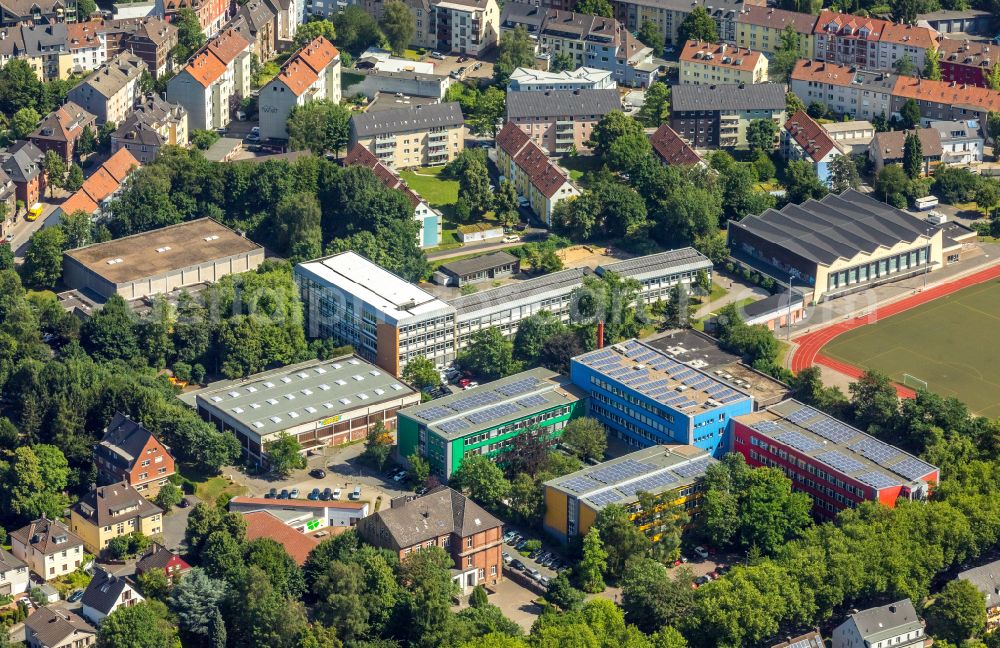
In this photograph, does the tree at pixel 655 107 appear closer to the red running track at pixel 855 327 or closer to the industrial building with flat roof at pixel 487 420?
the red running track at pixel 855 327

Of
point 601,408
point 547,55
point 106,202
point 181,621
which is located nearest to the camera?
point 181,621

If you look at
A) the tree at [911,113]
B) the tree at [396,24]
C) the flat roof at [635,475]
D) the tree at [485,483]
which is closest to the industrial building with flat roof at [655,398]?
the flat roof at [635,475]

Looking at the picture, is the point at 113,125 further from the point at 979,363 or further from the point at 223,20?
the point at 979,363

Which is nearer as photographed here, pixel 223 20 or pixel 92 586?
pixel 92 586

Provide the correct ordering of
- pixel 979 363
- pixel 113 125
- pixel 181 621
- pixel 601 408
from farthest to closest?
pixel 113 125, pixel 979 363, pixel 601 408, pixel 181 621

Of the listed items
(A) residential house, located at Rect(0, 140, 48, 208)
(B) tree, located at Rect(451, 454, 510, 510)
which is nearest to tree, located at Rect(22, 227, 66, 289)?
(A) residential house, located at Rect(0, 140, 48, 208)

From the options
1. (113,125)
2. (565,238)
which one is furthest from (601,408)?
(113,125)
